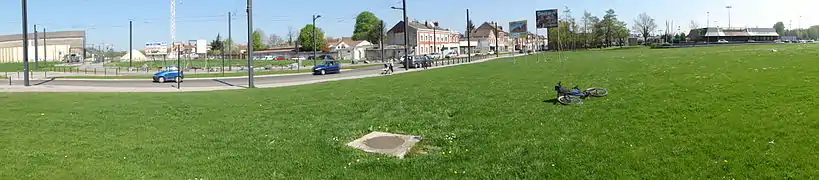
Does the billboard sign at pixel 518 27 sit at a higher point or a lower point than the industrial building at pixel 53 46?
lower

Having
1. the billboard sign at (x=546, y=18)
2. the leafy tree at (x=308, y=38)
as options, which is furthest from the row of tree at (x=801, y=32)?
the billboard sign at (x=546, y=18)

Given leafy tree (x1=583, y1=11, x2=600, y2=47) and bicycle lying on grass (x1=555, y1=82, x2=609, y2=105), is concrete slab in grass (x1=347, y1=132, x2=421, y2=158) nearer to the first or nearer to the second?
bicycle lying on grass (x1=555, y1=82, x2=609, y2=105)

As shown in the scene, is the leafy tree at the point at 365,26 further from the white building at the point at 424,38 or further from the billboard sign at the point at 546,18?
the billboard sign at the point at 546,18

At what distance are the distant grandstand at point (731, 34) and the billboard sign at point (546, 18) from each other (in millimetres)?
81219

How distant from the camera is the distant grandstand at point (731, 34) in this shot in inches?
4759

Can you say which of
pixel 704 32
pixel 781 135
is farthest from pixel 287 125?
pixel 704 32

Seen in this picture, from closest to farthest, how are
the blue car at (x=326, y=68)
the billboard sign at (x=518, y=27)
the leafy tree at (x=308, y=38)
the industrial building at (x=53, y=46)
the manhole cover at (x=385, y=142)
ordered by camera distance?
the manhole cover at (x=385, y=142) < the blue car at (x=326, y=68) < the billboard sign at (x=518, y=27) < the leafy tree at (x=308, y=38) < the industrial building at (x=53, y=46)

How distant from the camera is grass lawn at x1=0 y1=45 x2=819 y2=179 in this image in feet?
22.3

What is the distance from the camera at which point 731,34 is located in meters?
125

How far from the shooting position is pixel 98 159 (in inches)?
327

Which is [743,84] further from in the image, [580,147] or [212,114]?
[212,114]

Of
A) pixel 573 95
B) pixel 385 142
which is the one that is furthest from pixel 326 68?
pixel 385 142

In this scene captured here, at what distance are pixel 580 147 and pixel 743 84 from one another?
294 inches

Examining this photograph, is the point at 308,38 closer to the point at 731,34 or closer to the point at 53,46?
the point at 53,46
